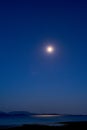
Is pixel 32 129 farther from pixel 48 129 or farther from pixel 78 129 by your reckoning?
pixel 78 129

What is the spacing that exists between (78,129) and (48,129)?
6.02 metres

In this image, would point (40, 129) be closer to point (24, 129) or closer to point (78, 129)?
point (24, 129)

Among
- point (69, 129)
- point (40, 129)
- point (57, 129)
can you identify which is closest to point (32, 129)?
point (40, 129)

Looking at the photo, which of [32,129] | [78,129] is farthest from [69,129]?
[32,129]

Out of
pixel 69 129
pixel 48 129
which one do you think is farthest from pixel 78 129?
pixel 48 129

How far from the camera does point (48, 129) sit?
40250 millimetres

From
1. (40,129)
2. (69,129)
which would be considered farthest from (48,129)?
(69,129)

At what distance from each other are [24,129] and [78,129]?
10720 millimetres

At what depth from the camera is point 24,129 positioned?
40.6m

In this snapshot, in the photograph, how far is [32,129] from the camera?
3981 centimetres

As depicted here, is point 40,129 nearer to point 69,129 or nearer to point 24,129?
point 24,129

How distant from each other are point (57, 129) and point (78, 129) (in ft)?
13.7

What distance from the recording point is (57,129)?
4112 cm

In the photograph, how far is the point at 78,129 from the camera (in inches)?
1610
